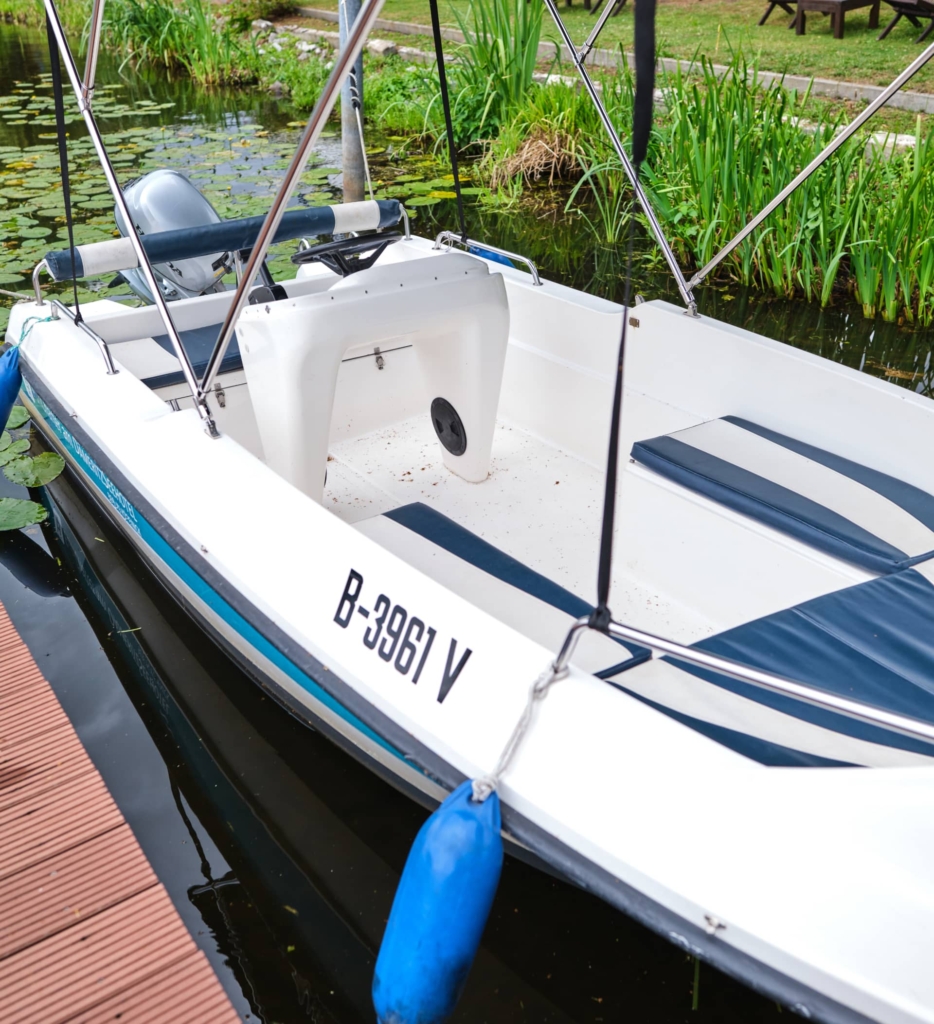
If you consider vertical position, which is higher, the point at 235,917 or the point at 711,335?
the point at 711,335

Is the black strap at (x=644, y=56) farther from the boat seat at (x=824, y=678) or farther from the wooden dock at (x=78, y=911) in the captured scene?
the wooden dock at (x=78, y=911)

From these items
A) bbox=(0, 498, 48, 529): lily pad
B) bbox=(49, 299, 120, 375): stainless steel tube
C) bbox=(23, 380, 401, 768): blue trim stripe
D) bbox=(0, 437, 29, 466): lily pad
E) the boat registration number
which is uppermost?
bbox=(49, 299, 120, 375): stainless steel tube

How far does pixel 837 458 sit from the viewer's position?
234 cm

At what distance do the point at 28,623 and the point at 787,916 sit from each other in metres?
2.35

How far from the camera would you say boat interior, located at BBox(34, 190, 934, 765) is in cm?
183

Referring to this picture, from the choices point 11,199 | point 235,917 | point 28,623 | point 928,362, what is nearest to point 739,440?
point 235,917

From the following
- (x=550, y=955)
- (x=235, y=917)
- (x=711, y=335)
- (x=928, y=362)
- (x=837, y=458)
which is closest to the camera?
(x=550, y=955)

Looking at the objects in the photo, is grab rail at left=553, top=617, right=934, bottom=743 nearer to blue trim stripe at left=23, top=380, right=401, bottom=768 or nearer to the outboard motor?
blue trim stripe at left=23, top=380, right=401, bottom=768

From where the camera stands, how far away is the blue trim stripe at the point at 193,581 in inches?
71.9

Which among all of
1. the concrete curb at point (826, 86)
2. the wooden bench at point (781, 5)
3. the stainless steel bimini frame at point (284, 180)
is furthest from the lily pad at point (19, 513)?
the wooden bench at point (781, 5)

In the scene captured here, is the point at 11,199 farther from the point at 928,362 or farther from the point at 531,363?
the point at 928,362

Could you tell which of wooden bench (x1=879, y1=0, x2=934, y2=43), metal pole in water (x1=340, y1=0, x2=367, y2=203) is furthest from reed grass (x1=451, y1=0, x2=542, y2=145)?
wooden bench (x1=879, y1=0, x2=934, y2=43)

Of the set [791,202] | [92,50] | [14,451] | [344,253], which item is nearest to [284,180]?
[344,253]

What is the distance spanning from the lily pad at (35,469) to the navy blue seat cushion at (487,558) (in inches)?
54.7
